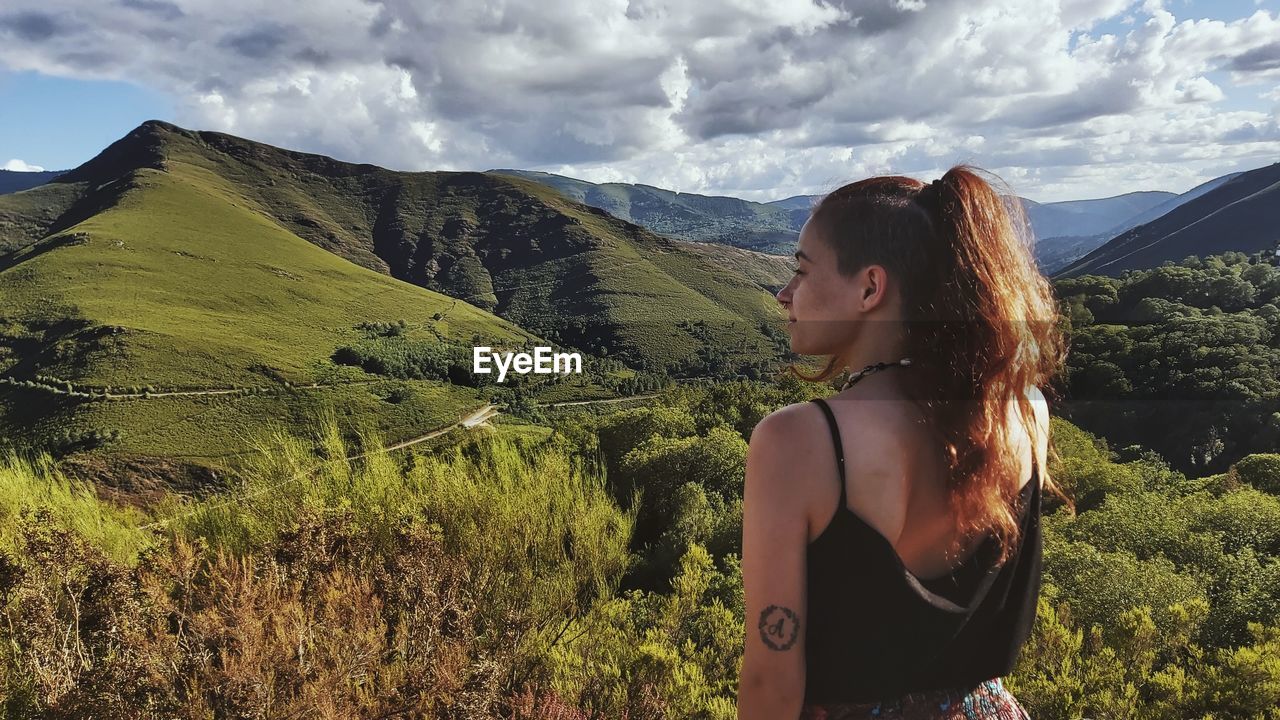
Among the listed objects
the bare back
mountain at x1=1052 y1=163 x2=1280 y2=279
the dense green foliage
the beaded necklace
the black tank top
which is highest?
mountain at x1=1052 y1=163 x2=1280 y2=279

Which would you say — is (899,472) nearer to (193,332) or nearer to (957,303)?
(957,303)

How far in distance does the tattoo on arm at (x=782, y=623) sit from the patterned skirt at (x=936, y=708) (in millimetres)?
219

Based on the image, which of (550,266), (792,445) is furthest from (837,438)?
(550,266)

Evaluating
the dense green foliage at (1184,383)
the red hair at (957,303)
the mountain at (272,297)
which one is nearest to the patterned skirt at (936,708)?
the red hair at (957,303)

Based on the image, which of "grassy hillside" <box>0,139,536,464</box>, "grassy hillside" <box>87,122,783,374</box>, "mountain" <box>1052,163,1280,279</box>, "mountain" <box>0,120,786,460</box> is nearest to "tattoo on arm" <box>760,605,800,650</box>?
"mountain" <box>0,120,786,460</box>

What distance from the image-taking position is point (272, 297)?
345 ft

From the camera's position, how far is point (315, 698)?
9.50 ft

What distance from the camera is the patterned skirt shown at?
1.36 meters

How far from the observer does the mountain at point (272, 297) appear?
71500 mm

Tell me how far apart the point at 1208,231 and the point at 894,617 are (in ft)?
570

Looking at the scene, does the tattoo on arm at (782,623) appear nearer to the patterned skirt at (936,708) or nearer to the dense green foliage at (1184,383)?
the patterned skirt at (936,708)

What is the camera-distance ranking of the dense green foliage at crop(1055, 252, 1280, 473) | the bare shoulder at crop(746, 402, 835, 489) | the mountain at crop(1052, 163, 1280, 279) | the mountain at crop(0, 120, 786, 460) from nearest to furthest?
1. the bare shoulder at crop(746, 402, 835, 489)
2. the dense green foliage at crop(1055, 252, 1280, 473)
3. the mountain at crop(0, 120, 786, 460)
4. the mountain at crop(1052, 163, 1280, 279)

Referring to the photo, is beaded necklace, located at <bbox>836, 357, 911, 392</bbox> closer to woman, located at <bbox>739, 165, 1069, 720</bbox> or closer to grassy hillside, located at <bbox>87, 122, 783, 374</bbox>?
woman, located at <bbox>739, 165, 1069, 720</bbox>

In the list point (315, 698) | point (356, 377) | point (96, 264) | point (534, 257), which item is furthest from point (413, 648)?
point (534, 257)
